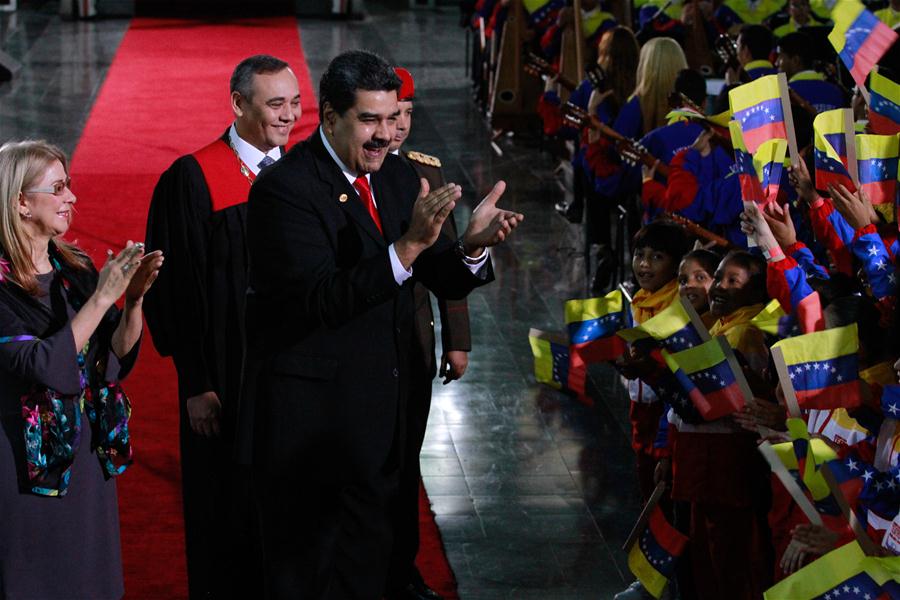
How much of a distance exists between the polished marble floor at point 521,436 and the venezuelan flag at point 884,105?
76.6 inches

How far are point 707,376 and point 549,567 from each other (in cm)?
154

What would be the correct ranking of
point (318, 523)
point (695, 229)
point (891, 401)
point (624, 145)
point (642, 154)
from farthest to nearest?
point (624, 145)
point (642, 154)
point (695, 229)
point (318, 523)
point (891, 401)

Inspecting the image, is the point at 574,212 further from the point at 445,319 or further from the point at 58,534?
the point at 58,534

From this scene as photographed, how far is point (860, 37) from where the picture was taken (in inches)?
198

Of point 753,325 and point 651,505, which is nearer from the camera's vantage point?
point 753,325

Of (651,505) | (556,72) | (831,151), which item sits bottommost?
(651,505)

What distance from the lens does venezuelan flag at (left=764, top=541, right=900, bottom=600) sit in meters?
3.46

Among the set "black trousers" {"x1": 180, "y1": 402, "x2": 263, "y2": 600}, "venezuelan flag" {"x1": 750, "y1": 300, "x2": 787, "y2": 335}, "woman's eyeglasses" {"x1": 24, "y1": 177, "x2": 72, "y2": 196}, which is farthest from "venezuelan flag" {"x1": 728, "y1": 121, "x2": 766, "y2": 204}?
"woman's eyeglasses" {"x1": 24, "y1": 177, "x2": 72, "y2": 196}

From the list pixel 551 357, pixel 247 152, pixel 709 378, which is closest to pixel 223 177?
pixel 247 152

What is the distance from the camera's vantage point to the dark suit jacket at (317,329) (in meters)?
3.96

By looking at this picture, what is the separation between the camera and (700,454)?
4922mm

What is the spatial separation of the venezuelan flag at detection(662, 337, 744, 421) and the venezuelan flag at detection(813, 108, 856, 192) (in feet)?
3.15

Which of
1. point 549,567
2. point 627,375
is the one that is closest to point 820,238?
point 627,375

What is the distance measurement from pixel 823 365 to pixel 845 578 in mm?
759
